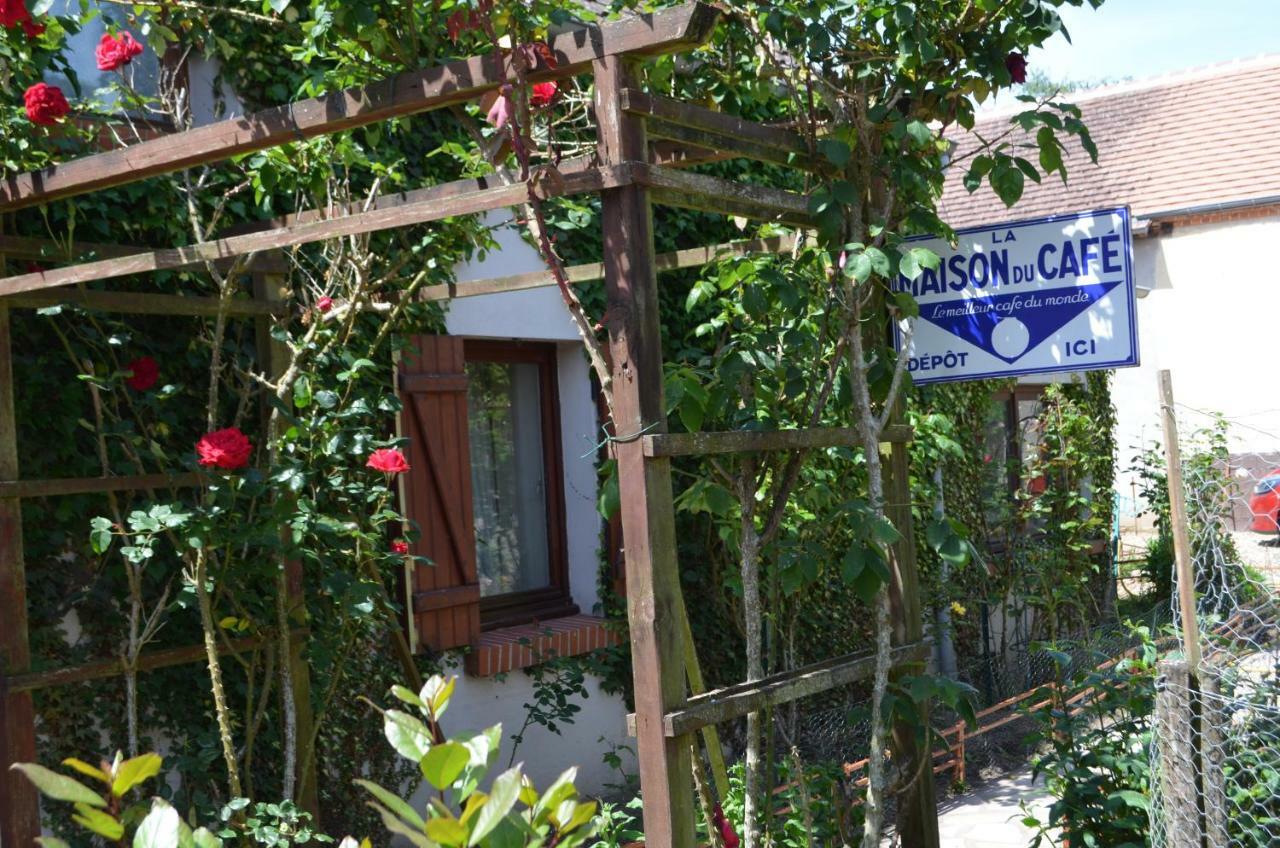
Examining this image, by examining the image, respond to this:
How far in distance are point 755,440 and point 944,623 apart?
5.58 meters

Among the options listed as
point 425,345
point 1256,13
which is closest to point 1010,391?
point 425,345

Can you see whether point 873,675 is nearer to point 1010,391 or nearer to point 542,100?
point 542,100

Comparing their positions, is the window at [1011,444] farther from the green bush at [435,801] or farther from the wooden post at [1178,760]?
the green bush at [435,801]

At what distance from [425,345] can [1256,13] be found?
49.7m

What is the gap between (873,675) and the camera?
3.96 metres

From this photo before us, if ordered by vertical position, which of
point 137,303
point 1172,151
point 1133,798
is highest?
point 1172,151

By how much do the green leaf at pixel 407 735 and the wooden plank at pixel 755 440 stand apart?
1.71 metres

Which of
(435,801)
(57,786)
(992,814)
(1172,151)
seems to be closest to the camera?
(57,786)

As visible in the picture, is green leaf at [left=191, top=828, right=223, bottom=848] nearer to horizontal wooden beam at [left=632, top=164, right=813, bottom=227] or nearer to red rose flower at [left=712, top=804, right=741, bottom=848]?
horizontal wooden beam at [left=632, top=164, right=813, bottom=227]

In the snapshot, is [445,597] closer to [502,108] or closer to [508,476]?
[508,476]

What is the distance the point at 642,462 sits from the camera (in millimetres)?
3105

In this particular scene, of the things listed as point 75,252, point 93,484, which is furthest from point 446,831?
point 75,252

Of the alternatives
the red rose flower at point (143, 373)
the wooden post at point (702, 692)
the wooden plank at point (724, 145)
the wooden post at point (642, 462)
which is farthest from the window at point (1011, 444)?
the wooden post at point (642, 462)

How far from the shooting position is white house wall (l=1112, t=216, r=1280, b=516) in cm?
1953
